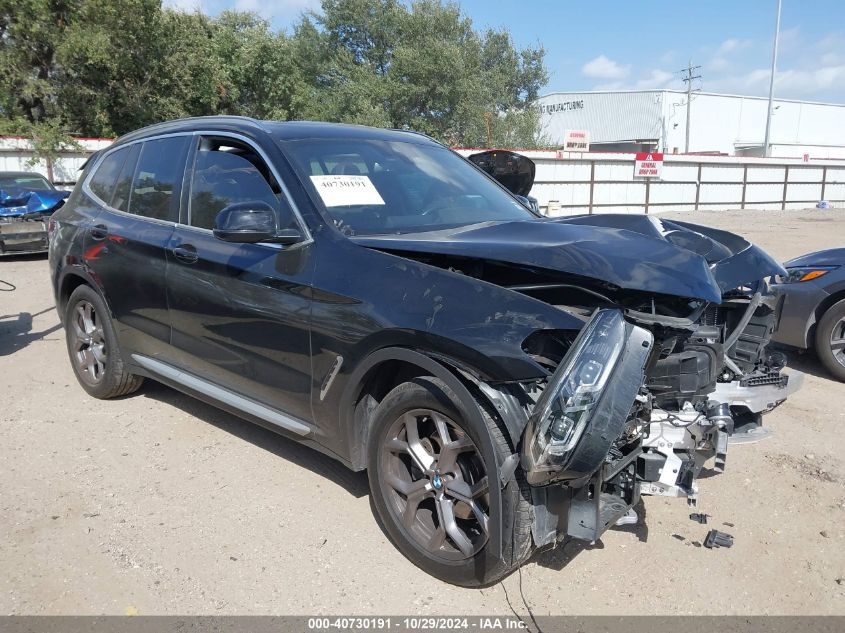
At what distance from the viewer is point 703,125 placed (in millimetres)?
59344

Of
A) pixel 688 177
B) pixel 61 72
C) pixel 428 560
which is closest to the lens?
pixel 428 560

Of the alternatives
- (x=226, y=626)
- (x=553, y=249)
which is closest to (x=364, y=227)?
(x=553, y=249)

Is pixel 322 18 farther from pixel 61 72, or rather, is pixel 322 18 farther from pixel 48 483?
pixel 48 483

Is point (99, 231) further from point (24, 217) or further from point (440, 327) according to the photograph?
point (24, 217)

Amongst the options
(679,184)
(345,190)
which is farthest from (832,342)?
(679,184)

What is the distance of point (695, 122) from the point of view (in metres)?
58.8

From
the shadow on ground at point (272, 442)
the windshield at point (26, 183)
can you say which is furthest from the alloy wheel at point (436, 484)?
the windshield at point (26, 183)

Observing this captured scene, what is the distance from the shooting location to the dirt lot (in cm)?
278

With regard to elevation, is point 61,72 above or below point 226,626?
above

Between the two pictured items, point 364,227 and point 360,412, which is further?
point 364,227

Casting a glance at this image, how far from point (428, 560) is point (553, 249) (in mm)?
1432

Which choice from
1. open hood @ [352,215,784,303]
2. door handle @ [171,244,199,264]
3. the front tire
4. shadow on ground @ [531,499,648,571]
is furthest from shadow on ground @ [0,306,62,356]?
shadow on ground @ [531,499,648,571]

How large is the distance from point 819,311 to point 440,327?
4373 mm

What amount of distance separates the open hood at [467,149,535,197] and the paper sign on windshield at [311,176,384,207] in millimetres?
2257
